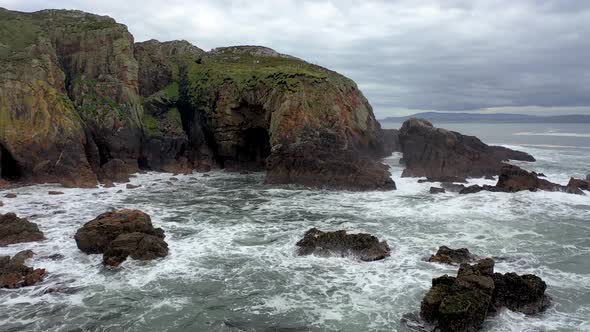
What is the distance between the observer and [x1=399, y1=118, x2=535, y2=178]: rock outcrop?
42469 millimetres

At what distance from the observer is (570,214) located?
27859 millimetres

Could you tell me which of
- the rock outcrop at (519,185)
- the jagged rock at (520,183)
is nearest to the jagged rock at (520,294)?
the rock outcrop at (519,185)

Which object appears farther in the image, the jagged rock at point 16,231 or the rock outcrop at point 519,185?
the rock outcrop at point 519,185

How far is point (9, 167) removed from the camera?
36.9m

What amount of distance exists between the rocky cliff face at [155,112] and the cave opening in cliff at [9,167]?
3.3 inches

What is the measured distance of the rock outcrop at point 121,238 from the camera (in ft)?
63.8

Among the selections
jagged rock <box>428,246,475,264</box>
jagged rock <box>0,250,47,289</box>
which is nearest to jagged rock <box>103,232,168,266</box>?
jagged rock <box>0,250,47,289</box>

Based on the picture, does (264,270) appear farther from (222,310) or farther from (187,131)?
(187,131)

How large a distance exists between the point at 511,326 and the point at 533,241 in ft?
32.7

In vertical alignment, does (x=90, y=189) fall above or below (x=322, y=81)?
below

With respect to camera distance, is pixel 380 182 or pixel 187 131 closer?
pixel 380 182

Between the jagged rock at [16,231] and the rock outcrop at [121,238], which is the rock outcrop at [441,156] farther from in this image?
the jagged rock at [16,231]

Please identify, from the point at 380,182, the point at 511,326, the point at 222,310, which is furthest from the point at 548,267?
the point at 380,182

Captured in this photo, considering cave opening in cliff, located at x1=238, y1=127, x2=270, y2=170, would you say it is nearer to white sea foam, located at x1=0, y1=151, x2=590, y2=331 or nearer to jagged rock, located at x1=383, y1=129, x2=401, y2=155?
white sea foam, located at x1=0, y1=151, x2=590, y2=331
